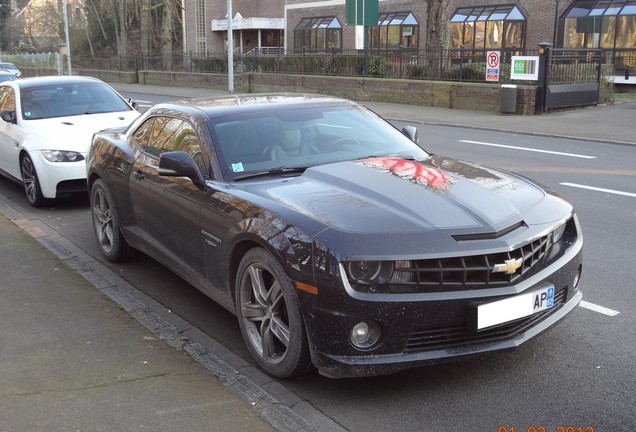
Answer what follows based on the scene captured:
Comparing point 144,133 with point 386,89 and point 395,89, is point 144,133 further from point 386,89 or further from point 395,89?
point 386,89

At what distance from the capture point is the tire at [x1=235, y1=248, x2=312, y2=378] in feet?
12.2

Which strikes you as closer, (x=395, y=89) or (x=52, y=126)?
(x=52, y=126)

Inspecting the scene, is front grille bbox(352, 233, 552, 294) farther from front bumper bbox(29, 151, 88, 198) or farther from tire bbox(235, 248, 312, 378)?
front bumper bbox(29, 151, 88, 198)

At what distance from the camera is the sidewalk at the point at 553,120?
54.3 feet

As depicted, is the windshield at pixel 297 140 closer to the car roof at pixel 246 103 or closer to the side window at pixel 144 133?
the car roof at pixel 246 103

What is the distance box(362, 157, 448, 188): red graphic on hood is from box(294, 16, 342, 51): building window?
139ft

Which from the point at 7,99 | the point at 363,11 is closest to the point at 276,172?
the point at 7,99

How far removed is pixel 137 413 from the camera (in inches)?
143

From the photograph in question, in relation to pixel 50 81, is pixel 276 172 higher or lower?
lower

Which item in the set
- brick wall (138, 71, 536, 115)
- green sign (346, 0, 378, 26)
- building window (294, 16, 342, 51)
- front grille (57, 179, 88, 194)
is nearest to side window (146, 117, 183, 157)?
front grille (57, 179, 88, 194)

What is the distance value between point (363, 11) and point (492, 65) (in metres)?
9.14

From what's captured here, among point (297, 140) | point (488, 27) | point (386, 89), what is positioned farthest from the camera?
point (488, 27)

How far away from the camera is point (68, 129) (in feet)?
29.5

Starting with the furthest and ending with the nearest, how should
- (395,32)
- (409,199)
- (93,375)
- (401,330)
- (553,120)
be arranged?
(395,32), (553,120), (93,375), (409,199), (401,330)
